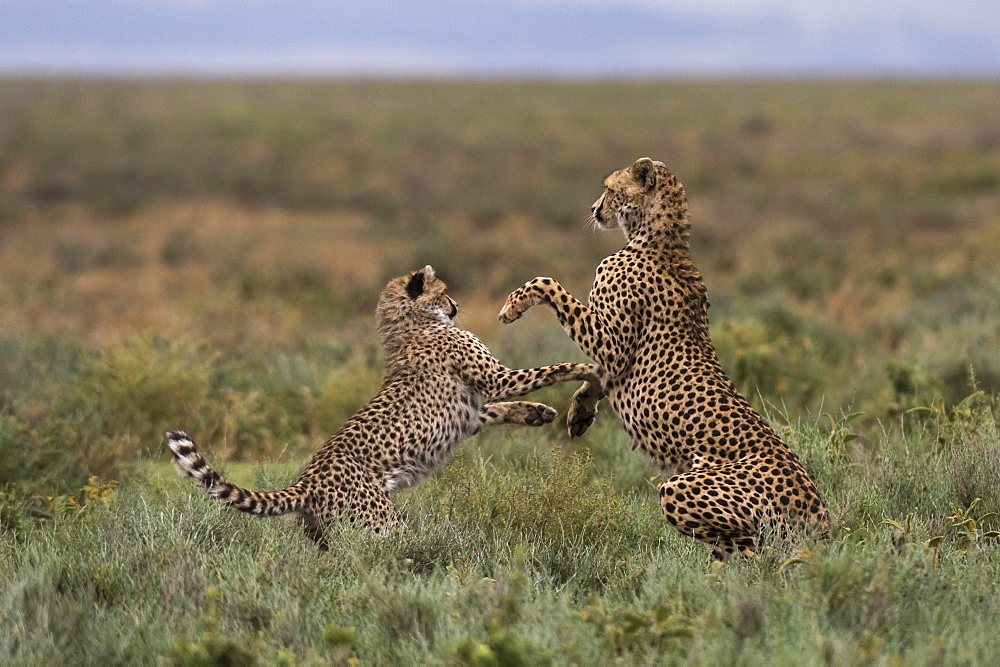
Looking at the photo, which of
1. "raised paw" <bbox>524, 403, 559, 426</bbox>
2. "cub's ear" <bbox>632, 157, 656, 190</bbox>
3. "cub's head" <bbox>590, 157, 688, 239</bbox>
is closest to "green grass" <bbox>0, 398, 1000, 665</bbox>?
"raised paw" <bbox>524, 403, 559, 426</bbox>

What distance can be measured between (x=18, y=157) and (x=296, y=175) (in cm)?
779

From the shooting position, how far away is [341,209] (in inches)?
997

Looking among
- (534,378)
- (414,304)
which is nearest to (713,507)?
(534,378)

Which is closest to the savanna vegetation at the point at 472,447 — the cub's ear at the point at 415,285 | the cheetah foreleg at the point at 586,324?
the cheetah foreleg at the point at 586,324

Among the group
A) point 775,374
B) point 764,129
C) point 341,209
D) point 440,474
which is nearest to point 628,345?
point 440,474

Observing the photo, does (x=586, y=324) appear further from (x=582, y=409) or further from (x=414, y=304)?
(x=414, y=304)

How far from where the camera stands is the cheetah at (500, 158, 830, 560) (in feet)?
14.1

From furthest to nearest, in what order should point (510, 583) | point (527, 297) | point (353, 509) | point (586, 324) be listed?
point (527, 297), point (586, 324), point (353, 509), point (510, 583)

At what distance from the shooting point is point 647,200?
5137 millimetres

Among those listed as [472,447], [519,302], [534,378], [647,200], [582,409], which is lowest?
[472,447]

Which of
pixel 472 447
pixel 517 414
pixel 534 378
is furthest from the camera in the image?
pixel 472 447

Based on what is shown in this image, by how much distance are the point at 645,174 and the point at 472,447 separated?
2.33m

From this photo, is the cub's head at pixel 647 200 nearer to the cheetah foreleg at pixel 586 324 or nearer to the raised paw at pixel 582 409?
the cheetah foreleg at pixel 586 324

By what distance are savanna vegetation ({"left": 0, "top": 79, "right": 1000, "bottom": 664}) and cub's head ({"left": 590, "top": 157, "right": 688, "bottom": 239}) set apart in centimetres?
114
